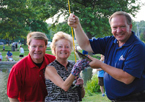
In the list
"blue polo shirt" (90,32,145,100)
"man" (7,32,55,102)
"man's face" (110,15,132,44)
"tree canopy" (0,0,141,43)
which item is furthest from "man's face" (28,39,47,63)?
"tree canopy" (0,0,141,43)

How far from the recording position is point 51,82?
2.87 metres

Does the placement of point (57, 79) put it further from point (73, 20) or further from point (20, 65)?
point (73, 20)

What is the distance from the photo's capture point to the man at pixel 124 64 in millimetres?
2404

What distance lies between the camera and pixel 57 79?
2781 mm

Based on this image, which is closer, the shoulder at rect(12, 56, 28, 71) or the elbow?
the elbow

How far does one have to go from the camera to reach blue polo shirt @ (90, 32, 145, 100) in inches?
94.8

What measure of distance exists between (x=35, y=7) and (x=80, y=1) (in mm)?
6230

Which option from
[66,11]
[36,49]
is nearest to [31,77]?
[36,49]

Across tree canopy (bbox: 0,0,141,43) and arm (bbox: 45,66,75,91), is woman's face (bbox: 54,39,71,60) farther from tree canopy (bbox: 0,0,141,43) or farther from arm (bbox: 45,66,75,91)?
tree canopy (bbox: 0,0,141,43)

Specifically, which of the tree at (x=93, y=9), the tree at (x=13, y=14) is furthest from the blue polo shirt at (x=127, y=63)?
the tree at (x=13, y=14)

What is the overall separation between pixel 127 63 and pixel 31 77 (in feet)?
4.80

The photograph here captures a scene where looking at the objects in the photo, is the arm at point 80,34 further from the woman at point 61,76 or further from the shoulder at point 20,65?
the shoulder at point 20,65

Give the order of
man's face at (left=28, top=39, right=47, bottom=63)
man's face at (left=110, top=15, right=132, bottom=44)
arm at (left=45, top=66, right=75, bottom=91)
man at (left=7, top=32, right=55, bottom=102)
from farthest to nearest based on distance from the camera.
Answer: man's face at (left=28, top=39, right=47, bottom=63) < man at (left=7, top=32, right=55, bottom=102) < arm at (left=45, top=66, right=75, bottom=91) < man's face at (left=110, top=15, right=132, bottom=44)

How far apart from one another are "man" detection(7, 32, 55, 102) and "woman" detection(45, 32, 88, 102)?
0.76 ft
